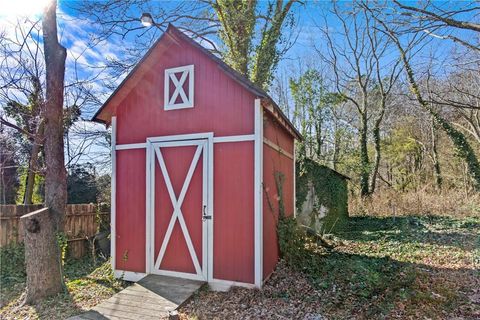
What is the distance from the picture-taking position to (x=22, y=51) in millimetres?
8219

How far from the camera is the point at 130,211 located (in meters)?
6.20

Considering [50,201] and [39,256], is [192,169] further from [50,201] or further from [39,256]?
[39,256]

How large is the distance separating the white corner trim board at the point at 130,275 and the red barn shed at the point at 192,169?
0.06ft

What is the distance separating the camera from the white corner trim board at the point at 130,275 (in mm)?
5969

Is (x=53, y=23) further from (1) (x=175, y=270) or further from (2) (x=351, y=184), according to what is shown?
(2) (x=351, y=184)

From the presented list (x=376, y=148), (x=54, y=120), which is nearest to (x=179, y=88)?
(x=54, y=120)

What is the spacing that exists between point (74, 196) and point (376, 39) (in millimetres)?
18429

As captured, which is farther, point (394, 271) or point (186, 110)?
point (394, 271)

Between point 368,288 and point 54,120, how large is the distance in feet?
21.7

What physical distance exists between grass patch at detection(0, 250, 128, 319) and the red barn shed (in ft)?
1.75

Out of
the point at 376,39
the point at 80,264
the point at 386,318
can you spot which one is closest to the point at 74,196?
the point at 80,264

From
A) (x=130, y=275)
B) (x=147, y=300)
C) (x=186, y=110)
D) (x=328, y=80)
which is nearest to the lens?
(x=147, y=300)

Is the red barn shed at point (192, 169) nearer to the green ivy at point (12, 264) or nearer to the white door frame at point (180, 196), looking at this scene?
the white door frame at point (180, 196)

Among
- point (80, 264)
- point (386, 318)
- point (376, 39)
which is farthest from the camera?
point (376, 39)
